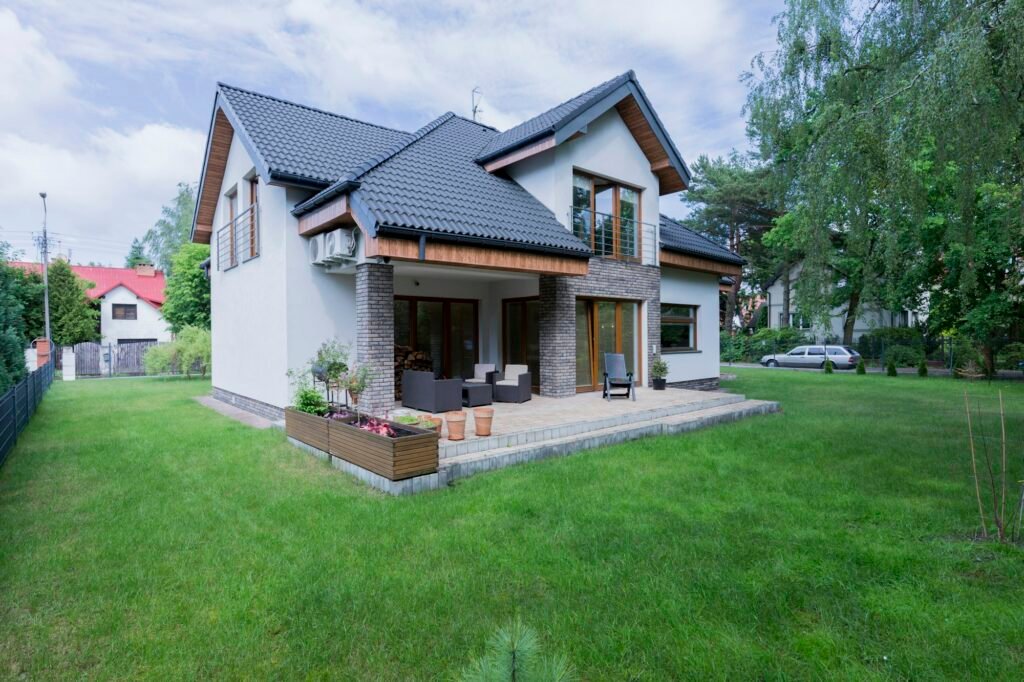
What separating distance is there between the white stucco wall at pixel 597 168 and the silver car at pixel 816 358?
1753 centimetres

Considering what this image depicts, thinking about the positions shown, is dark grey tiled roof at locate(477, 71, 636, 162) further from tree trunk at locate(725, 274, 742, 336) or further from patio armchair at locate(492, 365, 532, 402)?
tree trunk at locate(725, 274, 742, 336)

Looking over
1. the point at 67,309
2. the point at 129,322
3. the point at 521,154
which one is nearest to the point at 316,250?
the point at 521,154

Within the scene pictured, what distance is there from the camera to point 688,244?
14.6 meters

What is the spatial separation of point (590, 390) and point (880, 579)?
337 inches

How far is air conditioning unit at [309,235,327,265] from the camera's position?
8.88m

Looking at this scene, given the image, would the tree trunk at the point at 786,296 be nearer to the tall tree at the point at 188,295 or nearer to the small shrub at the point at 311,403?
the small shrub at the point at 311,403

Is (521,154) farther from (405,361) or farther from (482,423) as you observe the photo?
(482,423)

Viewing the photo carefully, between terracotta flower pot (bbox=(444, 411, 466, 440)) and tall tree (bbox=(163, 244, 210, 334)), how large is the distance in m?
22.4

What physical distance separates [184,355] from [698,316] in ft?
59.4

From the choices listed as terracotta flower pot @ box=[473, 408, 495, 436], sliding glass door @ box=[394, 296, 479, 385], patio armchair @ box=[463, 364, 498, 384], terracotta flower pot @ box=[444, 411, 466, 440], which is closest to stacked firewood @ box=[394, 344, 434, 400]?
sliding glass door @ box=[394, 296, 479, 385]

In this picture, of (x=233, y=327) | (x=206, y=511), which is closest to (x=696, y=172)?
(x=233, y=327)

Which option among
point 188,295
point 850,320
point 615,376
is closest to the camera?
point 615,376

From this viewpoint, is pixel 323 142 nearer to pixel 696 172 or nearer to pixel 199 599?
pixel 199 599

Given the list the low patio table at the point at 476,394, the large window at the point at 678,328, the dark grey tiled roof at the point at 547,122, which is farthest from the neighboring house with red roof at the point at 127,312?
the large window at the point at 678,328
